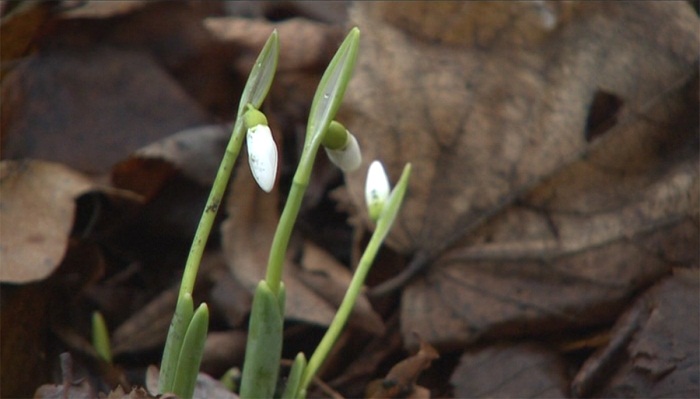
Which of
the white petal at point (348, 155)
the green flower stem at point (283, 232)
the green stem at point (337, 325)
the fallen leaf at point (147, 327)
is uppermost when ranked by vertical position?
the white petal at point (348, 155)

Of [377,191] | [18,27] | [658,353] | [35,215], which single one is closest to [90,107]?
[18,27]

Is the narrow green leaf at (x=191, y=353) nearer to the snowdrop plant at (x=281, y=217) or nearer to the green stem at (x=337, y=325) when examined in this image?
the snowdrop plant at (x=281, y=217)

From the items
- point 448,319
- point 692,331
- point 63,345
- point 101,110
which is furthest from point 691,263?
point 101,110

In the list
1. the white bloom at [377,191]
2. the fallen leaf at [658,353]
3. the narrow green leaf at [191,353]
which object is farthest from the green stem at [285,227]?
the fallen leaf at [658,353]

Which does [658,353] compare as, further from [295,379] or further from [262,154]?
[262,154]

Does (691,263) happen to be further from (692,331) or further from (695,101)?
(695,101)

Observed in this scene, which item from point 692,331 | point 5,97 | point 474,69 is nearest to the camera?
point 692,331
